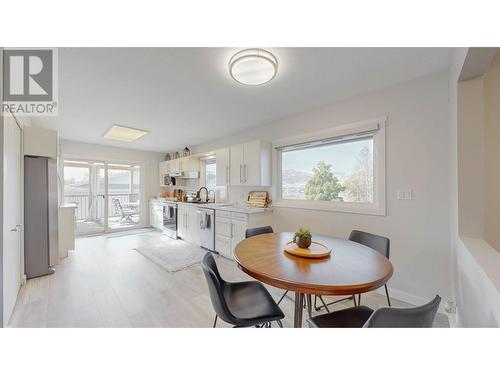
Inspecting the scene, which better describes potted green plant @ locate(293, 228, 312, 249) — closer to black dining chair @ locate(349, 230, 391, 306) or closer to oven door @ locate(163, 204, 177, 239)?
black dining chair @ locate(349, 230, 391, 306)

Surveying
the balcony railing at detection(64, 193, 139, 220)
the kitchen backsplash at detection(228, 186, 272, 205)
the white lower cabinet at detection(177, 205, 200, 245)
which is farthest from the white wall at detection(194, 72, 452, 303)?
the balcony railing at detection(64, 193, 139, 220)

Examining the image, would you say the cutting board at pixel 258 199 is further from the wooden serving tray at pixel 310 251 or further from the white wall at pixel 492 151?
the white wall at pixel 492 151

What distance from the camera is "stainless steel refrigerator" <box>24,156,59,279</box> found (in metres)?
2.71

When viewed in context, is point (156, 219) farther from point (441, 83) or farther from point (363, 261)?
point (441, 83)

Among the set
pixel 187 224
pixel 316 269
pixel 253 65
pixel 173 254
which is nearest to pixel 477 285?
pixel 316 269

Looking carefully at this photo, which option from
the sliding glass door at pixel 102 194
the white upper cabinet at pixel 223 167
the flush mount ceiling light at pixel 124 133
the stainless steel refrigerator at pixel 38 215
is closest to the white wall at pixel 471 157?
the white upper cabinet at pixel 223 167

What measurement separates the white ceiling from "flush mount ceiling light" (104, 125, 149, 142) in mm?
300

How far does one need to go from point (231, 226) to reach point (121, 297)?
5.74ft

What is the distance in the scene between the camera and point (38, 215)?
2828mm

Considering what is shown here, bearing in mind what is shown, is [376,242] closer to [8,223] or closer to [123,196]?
[8,223]

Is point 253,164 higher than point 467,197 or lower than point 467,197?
higher
